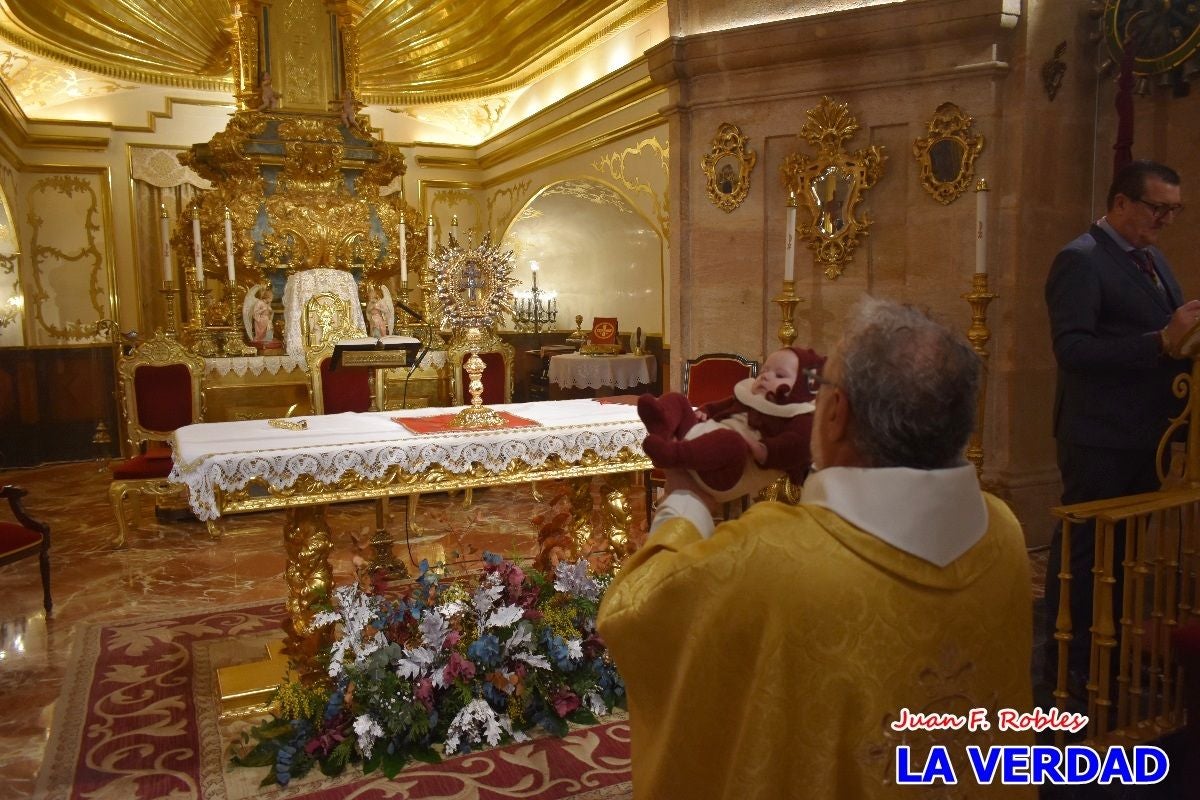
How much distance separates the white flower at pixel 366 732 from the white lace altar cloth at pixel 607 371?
20.5 ft

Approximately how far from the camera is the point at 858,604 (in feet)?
4.23

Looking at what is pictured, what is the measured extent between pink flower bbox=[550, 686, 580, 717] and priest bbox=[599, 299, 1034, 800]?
6.10ft

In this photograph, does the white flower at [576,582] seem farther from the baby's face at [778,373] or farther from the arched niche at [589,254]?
the arched niche at [589,254]

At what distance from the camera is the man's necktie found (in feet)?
10.1

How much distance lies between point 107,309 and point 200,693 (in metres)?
8.14

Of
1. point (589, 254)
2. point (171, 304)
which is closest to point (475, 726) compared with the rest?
point (171, 304)

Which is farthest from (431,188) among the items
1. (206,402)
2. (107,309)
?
(206,402)

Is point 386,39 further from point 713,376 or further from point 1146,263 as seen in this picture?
point 1146,263

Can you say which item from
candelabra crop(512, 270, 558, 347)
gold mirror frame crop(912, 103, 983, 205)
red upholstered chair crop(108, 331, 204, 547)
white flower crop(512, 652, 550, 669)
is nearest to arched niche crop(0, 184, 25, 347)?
red upholstered chair crop(108, 331, 204, 547)

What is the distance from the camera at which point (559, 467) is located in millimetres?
3648

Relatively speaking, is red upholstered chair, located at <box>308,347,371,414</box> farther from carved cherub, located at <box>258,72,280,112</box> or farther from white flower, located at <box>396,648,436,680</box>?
carved cherub, located at <box>258,72,280,112</box>

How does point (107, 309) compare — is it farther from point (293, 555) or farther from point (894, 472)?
point (894, 472)

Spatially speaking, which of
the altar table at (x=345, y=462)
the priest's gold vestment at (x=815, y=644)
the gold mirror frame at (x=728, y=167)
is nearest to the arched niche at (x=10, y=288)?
the altar table at (x=345, y=462)

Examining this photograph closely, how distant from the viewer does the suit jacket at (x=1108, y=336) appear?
9.78 ft
